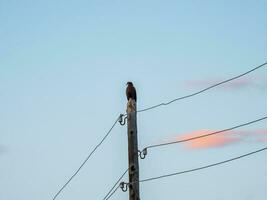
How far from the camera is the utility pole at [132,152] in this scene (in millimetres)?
12895

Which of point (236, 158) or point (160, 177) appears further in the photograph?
point (160, 177)

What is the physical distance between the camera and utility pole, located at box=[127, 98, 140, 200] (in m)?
12.9

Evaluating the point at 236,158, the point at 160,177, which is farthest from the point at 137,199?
the point at 236,158

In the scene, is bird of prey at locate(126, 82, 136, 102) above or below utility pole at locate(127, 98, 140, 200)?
above

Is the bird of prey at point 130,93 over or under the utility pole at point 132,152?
over

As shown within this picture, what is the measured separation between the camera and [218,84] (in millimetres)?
14203

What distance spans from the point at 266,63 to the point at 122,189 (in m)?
4.79

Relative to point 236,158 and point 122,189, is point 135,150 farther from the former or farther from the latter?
point 236,158

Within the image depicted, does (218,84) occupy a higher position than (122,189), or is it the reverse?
(218,84)

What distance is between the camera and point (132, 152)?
43.3 feet

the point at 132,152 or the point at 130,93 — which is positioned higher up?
the point at 130,93

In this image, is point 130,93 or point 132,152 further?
point 130,93

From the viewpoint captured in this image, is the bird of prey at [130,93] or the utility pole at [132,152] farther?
the bird of prey at [130,93]

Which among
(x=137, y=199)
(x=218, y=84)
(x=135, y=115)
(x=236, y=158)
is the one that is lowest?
(x=137, y=199)
